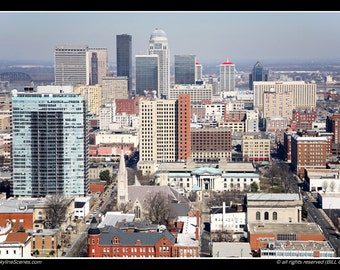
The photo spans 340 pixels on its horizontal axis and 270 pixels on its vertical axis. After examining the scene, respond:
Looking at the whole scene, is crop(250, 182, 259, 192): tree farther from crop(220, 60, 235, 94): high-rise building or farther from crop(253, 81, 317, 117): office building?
crop(220, 60, 235, 94): high-rise building

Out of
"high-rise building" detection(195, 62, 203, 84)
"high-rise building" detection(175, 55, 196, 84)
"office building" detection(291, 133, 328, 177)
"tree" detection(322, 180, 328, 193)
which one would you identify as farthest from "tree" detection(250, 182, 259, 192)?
"high-rise building" detection(195, 62, 203, 84)

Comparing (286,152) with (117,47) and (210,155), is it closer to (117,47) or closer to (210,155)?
(210,155)

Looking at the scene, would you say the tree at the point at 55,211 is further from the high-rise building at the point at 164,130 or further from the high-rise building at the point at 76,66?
the high-rise building at the point at 76,66

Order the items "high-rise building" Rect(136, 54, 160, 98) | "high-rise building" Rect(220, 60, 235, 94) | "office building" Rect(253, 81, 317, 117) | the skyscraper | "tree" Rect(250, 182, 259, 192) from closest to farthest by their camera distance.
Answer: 1. "tree" Rect(250, 182, 259, 192)
2. "office building" Rect(253, 81, 317, 117)
3. the skyscraper
4. "high-rise building" Rect(136, 54, 160, 98)
5. "high-rise building" Rect(220, 60, 235, 94)

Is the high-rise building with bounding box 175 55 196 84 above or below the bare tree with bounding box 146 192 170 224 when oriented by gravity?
above

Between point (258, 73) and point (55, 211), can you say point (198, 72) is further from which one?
point (55, 211)

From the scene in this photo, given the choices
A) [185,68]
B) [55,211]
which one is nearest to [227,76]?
[185,68]

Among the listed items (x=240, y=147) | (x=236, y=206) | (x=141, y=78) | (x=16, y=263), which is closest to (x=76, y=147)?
(x=236, y=206)
